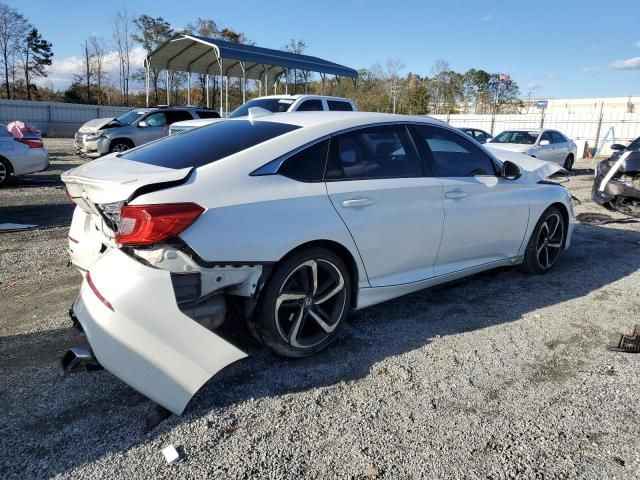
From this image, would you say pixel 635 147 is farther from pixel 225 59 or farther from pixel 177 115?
pixel 225 59

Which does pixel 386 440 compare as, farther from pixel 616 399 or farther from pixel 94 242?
pixel 94 242

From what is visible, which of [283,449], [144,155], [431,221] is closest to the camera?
[283,449]

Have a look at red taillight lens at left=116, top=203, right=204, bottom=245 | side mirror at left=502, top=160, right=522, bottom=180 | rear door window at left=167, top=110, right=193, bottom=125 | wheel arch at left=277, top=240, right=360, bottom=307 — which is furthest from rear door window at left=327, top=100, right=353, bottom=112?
red taillight lens at left=116, top=203, right=204, bottom=245

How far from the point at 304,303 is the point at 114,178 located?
1.39 meters

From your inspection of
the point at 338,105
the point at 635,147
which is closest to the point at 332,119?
the point at 635,147

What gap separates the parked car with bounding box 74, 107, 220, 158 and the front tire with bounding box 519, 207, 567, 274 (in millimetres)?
12621

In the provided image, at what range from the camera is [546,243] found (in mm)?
5414

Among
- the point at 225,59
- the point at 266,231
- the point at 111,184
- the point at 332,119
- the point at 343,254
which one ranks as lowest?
the point at 343,254

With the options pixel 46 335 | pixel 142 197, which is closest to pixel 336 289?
pixel 142 197

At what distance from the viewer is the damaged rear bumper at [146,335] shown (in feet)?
8.68

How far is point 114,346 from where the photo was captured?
8.70ft

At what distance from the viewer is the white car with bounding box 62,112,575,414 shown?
2.69m

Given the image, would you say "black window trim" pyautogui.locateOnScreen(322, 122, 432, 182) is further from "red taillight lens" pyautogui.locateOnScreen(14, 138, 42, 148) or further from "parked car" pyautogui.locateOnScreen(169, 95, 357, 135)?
"red taillight lens" pyautogui.locateOnScreen(14, 138, 42, 148)

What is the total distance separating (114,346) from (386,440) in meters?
1.48
